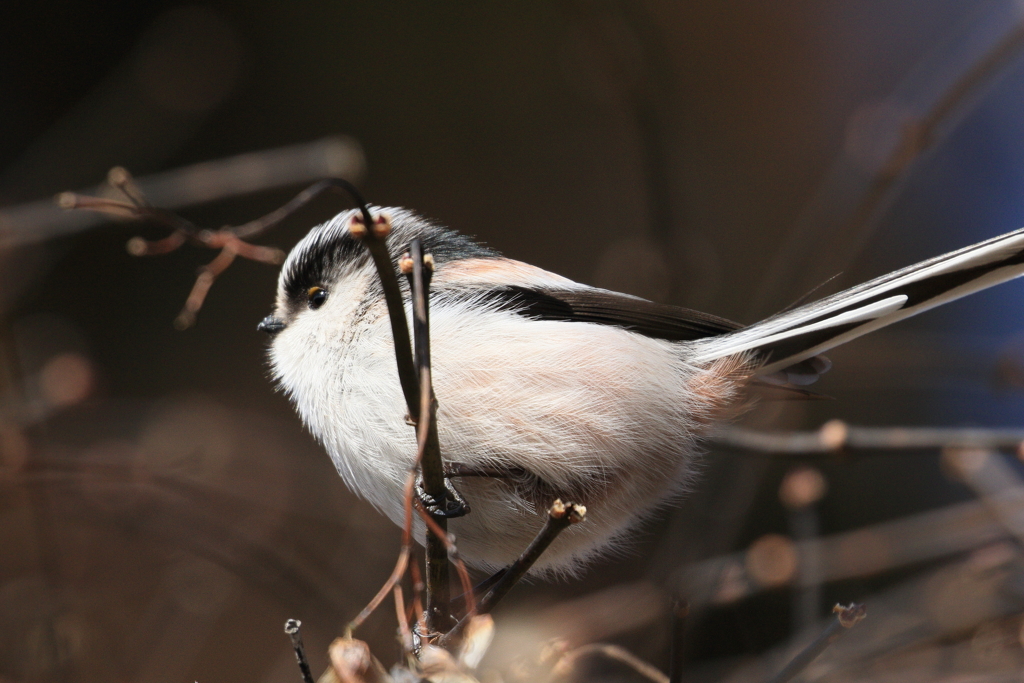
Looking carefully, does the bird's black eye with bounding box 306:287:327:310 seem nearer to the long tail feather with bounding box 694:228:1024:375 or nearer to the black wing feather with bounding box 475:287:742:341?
the black wing feather with bounding box 475:287:742:341

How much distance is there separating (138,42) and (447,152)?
165 cm

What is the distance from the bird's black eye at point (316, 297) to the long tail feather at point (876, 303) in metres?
0.90

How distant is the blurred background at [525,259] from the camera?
184cm

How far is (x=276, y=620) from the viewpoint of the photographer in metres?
3.50

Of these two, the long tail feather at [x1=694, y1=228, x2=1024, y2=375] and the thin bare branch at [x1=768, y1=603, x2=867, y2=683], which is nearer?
the thin bare branch at [x1=768, y1=603, x2=867, y2=683]

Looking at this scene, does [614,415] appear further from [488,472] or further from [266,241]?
[266,241]

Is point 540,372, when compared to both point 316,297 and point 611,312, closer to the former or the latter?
point 611,312

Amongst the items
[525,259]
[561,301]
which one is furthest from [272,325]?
[525,259]

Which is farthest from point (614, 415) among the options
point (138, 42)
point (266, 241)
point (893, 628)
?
point (138, 42)

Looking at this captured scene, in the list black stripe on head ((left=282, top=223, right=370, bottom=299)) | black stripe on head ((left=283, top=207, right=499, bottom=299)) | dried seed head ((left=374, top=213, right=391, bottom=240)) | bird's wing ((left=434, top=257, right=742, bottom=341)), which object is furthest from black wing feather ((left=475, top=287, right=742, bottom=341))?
dried seed head ((left=374, top=213, right=391, bottom=240))

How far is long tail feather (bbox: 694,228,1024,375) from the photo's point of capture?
1.25m

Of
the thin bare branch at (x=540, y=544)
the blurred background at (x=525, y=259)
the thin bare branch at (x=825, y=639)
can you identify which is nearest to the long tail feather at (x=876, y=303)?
the blurred background at (x=525, y=259)

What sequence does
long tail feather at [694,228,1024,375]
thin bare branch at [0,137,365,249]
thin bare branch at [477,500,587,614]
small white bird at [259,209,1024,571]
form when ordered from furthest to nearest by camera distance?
thin bare branch at [0,137,365,249] → small white bird at [259,209,1024,571] → long tail feather at [694,228,1024,375] → thin bare branch at [477,500,587,614]

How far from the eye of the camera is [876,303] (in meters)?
1.38
